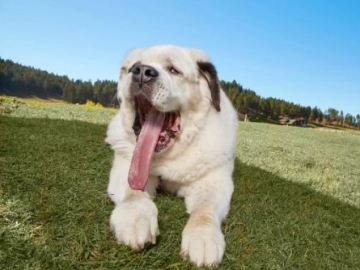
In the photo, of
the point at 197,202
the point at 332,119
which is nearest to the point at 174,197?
the point at 197,202

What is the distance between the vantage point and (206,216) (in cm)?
282

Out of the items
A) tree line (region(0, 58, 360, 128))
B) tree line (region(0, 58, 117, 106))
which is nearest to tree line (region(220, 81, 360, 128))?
tree line (region(0, 58, 360, 128))

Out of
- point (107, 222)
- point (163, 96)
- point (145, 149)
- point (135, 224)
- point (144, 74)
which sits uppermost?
point (144, 74)

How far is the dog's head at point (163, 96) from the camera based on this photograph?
3318 mm

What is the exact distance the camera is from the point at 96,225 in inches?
108

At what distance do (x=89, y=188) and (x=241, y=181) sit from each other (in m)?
2.03

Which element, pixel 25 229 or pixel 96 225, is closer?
pixel 25 229

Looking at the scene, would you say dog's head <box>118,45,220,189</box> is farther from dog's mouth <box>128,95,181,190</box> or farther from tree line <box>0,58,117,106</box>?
tree line <box>0,58,117,106</box>

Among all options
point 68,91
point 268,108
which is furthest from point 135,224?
point 268,108

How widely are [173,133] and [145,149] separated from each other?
0.29 m

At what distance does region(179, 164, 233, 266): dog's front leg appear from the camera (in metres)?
2.42

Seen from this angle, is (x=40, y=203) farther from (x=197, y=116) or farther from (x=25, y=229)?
(x=197, y=116)

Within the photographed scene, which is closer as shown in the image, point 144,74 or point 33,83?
point 144,74

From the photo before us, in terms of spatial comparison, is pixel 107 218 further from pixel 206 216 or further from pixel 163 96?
pixel 163 96
